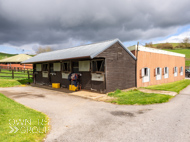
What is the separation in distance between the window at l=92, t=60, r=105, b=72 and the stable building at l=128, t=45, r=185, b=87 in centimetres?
451

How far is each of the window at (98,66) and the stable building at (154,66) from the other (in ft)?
14.8

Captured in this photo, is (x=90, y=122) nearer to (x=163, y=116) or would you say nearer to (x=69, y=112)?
(x=69, y=112)

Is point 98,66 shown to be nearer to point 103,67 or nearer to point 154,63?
point 103,67

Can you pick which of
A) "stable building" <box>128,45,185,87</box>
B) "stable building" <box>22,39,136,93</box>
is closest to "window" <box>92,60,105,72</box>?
"stable building" <box>22,39,136,93</box>

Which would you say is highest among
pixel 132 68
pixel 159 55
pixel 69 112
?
pixel 159 55

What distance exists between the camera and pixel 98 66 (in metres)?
11.6

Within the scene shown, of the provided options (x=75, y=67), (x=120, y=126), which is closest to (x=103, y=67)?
(x=75, y=67)

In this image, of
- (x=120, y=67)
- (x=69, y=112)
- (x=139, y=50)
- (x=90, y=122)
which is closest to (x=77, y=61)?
(x=120, y=67)

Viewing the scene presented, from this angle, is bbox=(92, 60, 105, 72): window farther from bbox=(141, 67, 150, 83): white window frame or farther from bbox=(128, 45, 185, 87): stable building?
bbox=(141, 67, 150, 83): white window frame

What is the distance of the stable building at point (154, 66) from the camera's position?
1441cm

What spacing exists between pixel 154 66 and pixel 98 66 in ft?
28.2

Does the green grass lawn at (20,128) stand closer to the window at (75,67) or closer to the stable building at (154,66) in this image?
the window at (75,67)

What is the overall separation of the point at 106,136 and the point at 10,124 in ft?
10.7

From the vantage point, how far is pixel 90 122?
5273 mm
